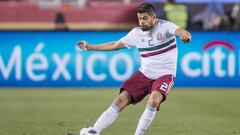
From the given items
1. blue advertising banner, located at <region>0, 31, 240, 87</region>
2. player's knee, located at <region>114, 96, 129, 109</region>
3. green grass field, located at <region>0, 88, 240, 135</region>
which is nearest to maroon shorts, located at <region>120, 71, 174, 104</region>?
player's knee, located at <region>114, 96, 129, 109</region>

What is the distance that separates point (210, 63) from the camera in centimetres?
1898

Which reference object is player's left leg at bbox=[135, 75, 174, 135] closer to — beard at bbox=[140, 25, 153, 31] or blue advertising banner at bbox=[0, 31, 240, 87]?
beard at bbox=[140, 25, 153, 31]

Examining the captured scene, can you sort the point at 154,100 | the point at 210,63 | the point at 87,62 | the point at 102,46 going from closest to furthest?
1. the point at 154,100
2. the point at 102,46
3. the point at 87,62
4. the point at 210,63

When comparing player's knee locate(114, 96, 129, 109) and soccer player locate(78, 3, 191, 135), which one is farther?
player's knee locate(114, 96, 129, 109)

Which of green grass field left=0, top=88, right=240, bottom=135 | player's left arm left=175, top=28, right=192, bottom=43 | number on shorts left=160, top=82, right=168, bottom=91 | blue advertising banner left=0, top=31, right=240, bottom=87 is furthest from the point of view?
blue advertising banner left=0, top=31, right=240, bottom=87

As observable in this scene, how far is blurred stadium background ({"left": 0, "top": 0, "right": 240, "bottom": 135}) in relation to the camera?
1321 cm

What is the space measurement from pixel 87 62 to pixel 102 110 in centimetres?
441

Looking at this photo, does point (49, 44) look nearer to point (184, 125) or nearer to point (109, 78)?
point (109, 78)

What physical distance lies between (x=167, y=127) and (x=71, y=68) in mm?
7015

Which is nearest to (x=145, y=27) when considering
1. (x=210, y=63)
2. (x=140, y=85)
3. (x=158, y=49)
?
(x=158, y=49)

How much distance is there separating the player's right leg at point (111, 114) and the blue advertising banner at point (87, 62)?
833 centimetres

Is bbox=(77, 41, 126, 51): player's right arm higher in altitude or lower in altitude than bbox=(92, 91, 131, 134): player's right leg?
higher

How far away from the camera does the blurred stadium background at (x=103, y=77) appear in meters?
13.2

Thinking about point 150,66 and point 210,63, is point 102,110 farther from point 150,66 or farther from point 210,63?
point 210,63
